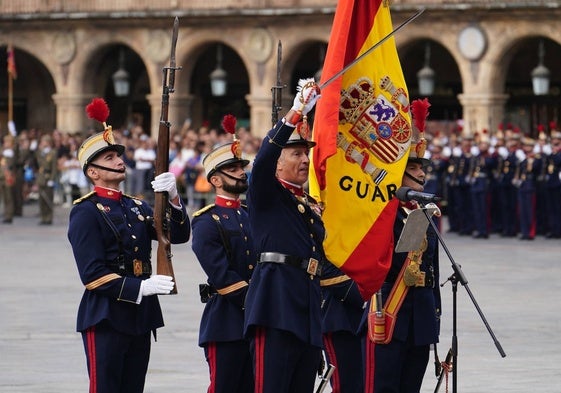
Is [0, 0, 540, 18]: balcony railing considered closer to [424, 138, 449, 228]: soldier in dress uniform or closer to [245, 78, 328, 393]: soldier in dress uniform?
[424, 138, 449, 228]: soldier in dress uniform

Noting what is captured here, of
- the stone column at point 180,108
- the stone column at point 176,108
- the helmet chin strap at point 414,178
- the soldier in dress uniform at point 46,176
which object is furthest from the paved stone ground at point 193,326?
the stone column at point 180,108

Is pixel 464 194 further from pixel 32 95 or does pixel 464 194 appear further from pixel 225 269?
pixel 225 269

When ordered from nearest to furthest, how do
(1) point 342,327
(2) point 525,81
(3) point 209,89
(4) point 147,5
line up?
1. (1) point 342,327
2. (2) point 525,81
3. (4) point 147,5
4. (3) point 209,89

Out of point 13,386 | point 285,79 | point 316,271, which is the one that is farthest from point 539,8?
point 316,271

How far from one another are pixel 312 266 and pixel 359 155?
1.19 meters

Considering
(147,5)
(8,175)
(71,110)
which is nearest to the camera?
(8,175)

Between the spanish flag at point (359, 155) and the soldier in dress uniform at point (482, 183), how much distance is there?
1856 cm

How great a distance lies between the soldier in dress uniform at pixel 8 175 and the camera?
32656 mm

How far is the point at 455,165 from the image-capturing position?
29156 millimetres

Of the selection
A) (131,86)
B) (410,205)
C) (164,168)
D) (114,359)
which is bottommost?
(114,359)

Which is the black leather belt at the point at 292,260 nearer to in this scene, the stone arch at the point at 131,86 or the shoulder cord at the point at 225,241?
the shoulder cord at the point at 225,241

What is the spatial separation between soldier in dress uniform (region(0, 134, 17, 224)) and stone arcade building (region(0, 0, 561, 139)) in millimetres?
6600

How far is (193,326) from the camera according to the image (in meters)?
15.6

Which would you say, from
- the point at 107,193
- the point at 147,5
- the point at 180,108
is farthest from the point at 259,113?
the point at 107,193
